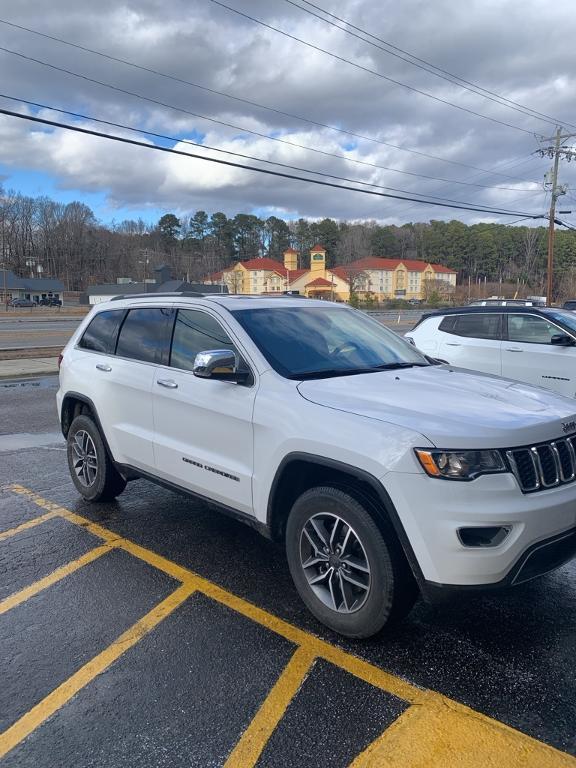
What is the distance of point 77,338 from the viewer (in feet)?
18.0

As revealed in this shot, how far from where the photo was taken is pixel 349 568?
298cm

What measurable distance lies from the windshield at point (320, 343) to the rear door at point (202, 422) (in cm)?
22

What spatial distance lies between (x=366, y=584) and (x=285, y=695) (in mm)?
655

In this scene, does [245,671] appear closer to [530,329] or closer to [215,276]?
[530,329]

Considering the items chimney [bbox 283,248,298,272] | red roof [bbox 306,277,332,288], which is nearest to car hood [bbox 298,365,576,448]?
red roof [bbox 306,277,332,288]

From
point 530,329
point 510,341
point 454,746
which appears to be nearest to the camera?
point 454,746

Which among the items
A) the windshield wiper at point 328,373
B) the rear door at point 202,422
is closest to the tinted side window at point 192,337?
the rear door at point 202,422

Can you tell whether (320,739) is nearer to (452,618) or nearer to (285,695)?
(285,695)

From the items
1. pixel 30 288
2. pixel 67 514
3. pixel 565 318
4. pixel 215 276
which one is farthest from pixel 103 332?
pixel 215 276

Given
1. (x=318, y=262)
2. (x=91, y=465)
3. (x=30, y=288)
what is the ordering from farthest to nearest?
(x=318, y=262), (x=30, y=288), (x=91, y=465)

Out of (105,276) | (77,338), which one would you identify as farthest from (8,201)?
(77,338)

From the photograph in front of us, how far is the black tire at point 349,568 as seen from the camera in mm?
2787

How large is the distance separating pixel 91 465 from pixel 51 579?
1.46 metres

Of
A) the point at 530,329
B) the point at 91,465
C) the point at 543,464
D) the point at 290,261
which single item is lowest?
the point at 91,465
